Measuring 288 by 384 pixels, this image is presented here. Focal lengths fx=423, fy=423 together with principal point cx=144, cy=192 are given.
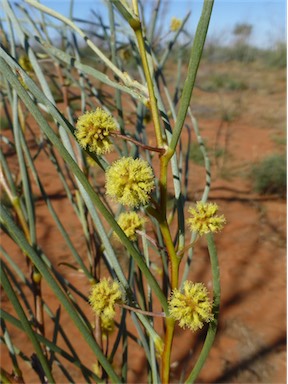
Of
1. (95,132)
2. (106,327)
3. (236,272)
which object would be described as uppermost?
(95,132)

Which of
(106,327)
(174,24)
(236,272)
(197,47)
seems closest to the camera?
(197,47)

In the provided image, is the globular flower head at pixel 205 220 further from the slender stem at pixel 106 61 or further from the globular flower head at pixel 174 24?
the globular flower head at pixel 174 24

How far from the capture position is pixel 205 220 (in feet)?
1.14

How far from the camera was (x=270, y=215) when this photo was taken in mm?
3117

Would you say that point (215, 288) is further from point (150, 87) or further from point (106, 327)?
point (106, 327)

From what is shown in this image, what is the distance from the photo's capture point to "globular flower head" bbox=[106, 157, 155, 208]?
288mm

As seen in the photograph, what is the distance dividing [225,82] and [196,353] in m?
7.86

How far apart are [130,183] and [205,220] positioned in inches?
3.5

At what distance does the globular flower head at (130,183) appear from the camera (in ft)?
0.94

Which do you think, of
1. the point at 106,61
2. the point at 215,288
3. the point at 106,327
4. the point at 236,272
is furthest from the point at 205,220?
the point at 236,272

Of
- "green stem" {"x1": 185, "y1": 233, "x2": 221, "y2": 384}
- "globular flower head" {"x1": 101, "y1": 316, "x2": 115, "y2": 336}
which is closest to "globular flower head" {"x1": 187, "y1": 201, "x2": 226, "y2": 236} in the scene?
"green stem" {"x1": 185, "y1": 233, "x2": 221, "y2": 384}

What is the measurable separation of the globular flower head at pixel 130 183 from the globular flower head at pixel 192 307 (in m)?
0.08

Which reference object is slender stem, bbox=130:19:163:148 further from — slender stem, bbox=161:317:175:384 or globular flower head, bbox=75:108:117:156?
slender stem, bbox=161:317:175:384

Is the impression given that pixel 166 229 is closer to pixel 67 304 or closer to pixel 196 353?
pixel 67 304
